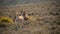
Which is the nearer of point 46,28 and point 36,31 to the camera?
point 36,31

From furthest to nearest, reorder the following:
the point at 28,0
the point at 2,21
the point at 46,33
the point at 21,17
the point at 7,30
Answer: the point at 28,0 → the point at 21,17 → the point at 2,21 → the point at 7,30 → the point at 46,33

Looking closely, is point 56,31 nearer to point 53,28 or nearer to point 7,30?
point 53,28

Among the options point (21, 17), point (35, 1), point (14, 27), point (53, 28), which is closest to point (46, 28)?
point (53, 28)

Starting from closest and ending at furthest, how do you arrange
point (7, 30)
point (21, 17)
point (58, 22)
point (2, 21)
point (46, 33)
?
point (46, 33)
point (7, 30)
point (58, 22)
point (2, 21)
point (21, 17)

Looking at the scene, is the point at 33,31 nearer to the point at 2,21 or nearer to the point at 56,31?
the point at 56,31

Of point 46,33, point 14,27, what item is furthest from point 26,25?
point 46,33

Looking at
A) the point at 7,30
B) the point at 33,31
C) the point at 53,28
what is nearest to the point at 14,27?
the point at 7,30

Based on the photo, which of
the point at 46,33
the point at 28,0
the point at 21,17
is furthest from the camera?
the point at 28,0

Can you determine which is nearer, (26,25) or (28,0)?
Answer: (26,25)

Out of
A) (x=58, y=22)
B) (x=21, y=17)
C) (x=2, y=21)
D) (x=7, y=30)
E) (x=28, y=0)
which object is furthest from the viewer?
(x=28, y=0)
